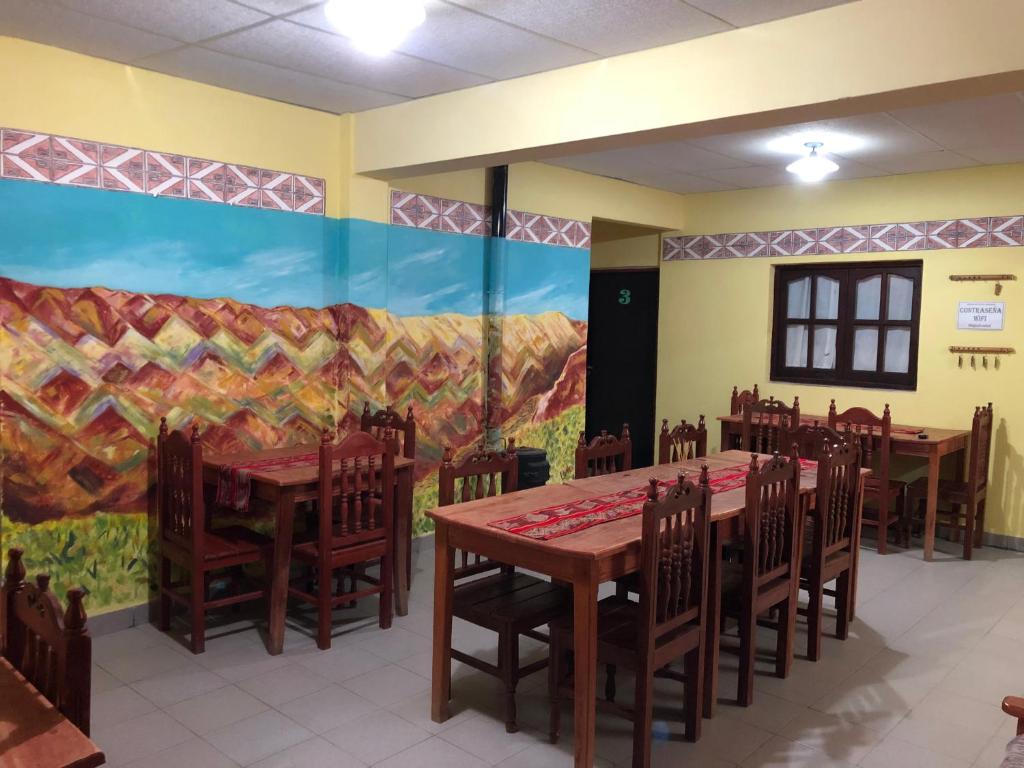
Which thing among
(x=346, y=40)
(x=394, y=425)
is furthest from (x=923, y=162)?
(x=346, y=40)

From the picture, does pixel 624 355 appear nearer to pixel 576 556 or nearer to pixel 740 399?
pixel 740 399

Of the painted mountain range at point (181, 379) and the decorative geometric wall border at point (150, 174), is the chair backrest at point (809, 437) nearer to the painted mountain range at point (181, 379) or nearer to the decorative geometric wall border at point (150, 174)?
the painted mountain range at point (181, 379)

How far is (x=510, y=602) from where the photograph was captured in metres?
2.91

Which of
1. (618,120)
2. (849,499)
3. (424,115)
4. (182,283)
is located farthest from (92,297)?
(849,499)

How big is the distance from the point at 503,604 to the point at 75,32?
264cm

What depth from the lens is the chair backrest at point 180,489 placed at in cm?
337

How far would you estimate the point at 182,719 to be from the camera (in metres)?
2.88

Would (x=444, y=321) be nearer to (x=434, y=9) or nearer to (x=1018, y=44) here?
(x=434, y=9)

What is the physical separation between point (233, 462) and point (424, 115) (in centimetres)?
183

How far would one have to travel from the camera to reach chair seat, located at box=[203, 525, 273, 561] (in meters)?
3.48

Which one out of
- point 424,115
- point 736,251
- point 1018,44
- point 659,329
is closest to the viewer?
point 1018,44

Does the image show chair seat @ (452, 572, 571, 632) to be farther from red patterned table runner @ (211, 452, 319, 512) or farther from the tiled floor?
red patterned table runner @ (211, 452, 319, 512)

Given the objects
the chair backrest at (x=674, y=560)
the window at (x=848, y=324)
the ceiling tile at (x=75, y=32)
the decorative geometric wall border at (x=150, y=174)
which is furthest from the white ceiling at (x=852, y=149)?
the ceiling tile at (x=75, y=32)

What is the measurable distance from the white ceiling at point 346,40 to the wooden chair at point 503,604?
5.10 feet
